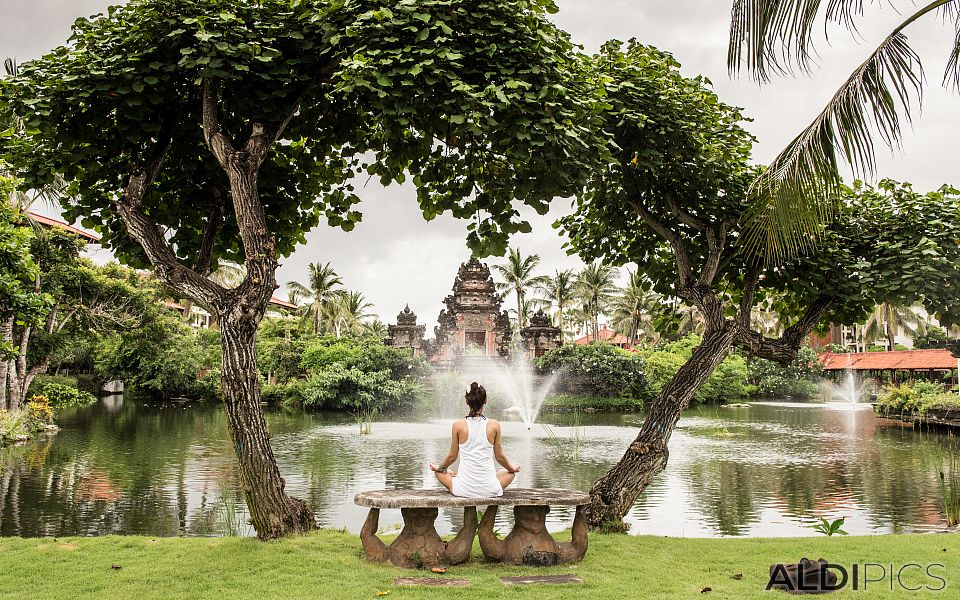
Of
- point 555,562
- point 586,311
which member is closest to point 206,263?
point 555,562

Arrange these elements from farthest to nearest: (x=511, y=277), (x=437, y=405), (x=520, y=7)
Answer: (x=511, y=277), (x=437, y=405), (x=520, y=7)

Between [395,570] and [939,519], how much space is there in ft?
28.7

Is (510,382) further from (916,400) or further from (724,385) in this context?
(916,400)

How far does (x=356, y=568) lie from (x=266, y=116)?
4.14 m

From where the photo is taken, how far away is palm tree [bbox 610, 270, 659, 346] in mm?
53875

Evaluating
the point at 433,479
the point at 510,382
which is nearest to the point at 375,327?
the point at 510,382

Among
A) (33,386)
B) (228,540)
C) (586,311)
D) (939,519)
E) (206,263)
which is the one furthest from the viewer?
(586,311)

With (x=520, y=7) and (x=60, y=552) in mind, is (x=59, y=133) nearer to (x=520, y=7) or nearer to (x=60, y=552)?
(x=60, y=552)

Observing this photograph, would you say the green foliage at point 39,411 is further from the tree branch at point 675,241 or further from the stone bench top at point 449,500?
the tree branch at point 675,241

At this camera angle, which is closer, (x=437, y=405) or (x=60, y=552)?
(x=60, y=552)

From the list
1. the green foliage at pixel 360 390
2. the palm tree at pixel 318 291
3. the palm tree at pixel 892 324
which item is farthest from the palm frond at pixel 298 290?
the palm tree at pixel 892 324

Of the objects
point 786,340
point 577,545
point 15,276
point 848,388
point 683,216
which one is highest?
point 683,216

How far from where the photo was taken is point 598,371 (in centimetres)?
3725

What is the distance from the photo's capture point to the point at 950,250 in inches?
298
